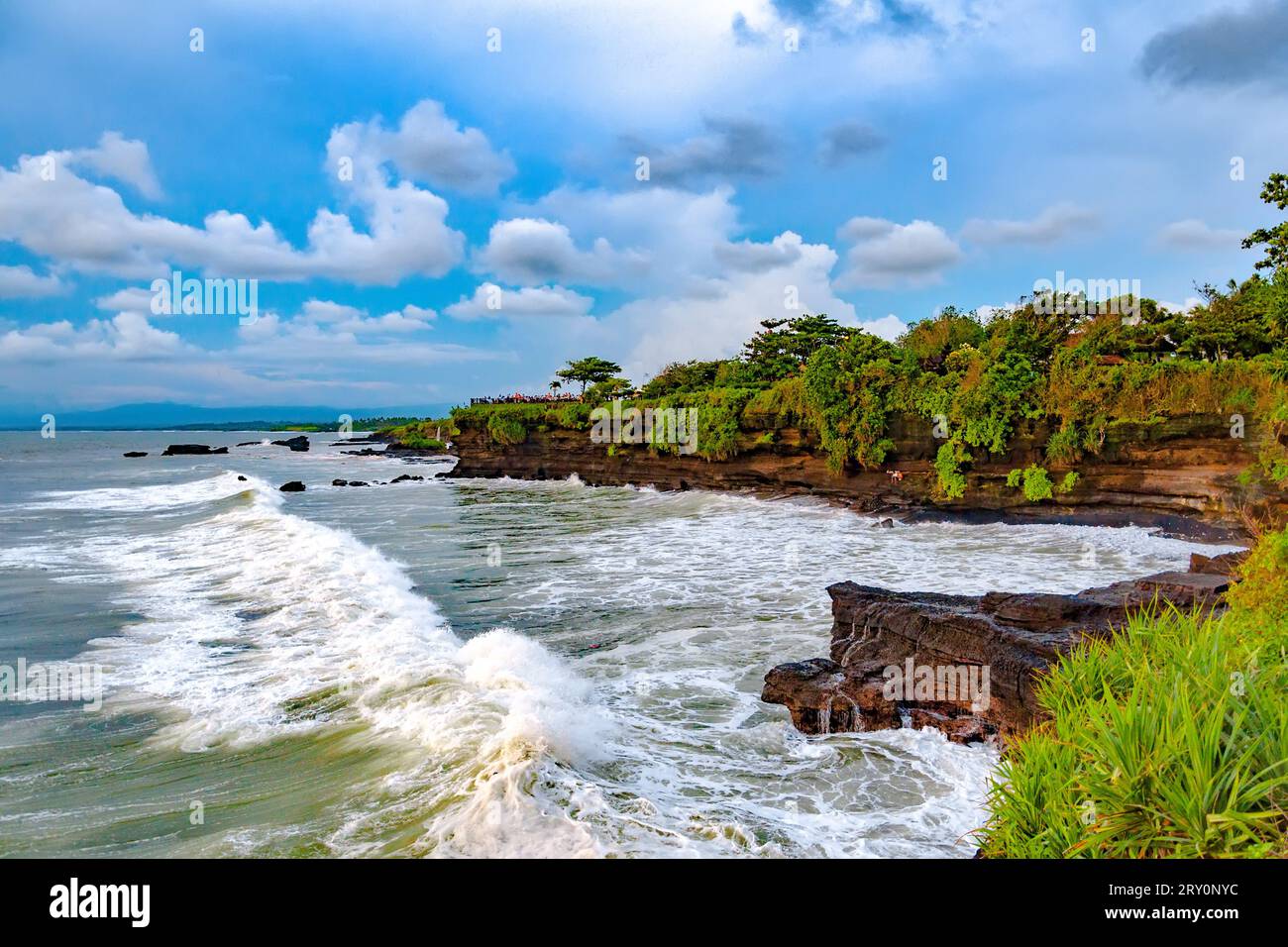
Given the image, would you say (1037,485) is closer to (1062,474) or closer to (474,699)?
(1062,474)

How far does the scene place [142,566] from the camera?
56.1 ft

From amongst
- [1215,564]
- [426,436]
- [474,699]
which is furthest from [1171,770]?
[426,436]

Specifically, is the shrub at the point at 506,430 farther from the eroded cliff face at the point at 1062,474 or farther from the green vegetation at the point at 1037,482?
the green vegetation at the point at 1037,482

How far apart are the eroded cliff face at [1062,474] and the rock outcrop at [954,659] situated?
654 centimetres

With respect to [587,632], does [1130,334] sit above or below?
above

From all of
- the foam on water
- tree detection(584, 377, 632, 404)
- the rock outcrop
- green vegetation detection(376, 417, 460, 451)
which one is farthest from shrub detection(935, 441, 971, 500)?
green vegetation detection(376, 417, 460, 451)

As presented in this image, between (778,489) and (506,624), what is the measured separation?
841 inches

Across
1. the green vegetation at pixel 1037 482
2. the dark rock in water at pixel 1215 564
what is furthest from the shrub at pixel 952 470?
the dark rock in water at pixel 1215 564

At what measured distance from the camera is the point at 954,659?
7.68 m
